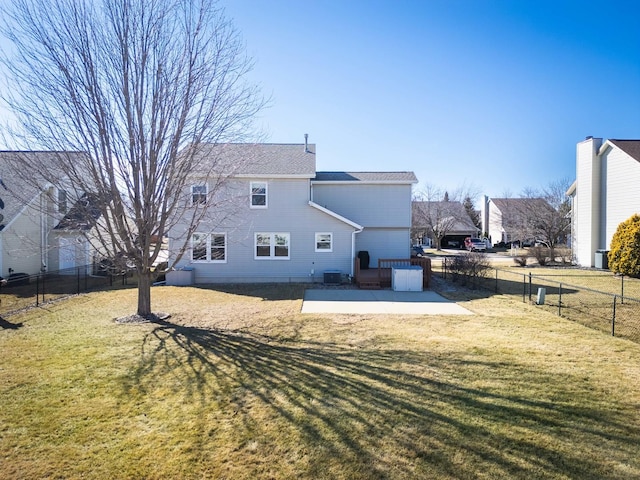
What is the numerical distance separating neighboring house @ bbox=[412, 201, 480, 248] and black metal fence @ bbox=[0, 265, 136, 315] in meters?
35.3

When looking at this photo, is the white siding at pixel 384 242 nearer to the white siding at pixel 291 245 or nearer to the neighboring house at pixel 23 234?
the white siding at pixel 291 245

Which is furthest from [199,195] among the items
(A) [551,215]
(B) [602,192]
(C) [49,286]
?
(A) [551,215]

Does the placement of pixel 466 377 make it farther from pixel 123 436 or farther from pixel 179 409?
pixel 123 436

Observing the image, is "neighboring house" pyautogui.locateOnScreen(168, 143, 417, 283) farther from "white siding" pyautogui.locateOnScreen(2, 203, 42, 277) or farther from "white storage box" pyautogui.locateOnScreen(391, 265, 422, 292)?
"white siding" pyautogui.locateOnScreen(2, 203, 42, 277)

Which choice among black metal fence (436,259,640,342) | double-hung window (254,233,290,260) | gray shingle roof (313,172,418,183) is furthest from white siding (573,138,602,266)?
double-hung window (254,233,290,260)

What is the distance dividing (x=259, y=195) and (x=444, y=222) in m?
34.4

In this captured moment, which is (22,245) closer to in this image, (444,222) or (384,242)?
(384,242)

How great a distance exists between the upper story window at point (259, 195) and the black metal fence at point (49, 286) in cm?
671

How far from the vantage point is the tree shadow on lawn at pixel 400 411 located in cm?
381

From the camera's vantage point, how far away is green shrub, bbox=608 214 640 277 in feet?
63.3

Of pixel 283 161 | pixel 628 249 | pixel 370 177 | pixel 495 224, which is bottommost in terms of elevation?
pixel 628 249

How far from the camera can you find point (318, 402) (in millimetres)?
5164

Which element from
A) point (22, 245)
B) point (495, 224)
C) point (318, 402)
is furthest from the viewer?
point (495, 224)

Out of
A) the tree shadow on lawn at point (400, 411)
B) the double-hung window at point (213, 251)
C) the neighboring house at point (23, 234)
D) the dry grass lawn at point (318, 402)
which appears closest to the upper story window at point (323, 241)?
the double-hung window at point (213, 251)
